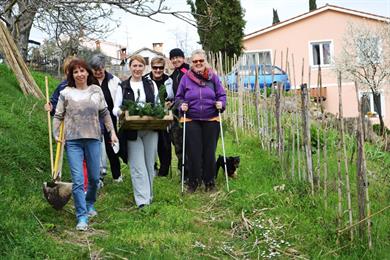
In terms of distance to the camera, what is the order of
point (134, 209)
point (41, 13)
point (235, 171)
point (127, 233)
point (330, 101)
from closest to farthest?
point (127, 233) < point (134, 209) < point (235, 171) < point (41, 13) < point (330, 101)

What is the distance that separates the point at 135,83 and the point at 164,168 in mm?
1720

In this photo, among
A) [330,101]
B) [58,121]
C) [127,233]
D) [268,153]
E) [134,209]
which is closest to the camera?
[127,233]

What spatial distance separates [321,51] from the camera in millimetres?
27719

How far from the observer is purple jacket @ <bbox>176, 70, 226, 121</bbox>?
6.44m

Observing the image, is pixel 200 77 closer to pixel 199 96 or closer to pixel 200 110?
pixel 199 96

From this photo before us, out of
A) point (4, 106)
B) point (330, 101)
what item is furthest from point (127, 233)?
point (330, 101)

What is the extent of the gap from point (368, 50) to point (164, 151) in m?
18.6

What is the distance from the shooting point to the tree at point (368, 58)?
22.7 meters

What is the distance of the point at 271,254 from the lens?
4535 millimetres

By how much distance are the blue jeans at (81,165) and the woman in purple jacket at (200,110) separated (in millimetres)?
1475

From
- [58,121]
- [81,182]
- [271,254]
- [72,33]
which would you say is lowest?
[271,254]

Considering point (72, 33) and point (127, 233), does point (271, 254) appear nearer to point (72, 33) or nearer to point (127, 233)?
point (127, 233)

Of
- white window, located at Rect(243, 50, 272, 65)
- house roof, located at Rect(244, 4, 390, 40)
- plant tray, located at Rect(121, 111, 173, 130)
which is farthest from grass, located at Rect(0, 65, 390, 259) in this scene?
house roof, located at Rect(244, 4, 390, 40)

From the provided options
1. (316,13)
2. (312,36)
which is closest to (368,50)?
(312,36)
